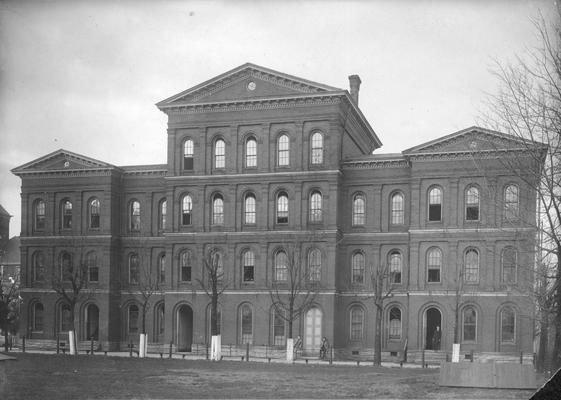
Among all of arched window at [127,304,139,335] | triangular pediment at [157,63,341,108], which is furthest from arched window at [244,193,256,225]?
arched window at [127,304,139,335]

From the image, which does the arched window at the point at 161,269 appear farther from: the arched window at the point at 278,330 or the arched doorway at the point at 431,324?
the arched doorway at the point at 431,324

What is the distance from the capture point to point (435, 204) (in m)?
42.9

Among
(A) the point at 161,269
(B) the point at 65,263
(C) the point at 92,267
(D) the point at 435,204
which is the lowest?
(A) the point at 161,269

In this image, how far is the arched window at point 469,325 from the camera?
4197cm

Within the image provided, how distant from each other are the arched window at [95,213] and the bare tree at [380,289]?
16779 millimetres

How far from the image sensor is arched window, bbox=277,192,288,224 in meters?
45.3

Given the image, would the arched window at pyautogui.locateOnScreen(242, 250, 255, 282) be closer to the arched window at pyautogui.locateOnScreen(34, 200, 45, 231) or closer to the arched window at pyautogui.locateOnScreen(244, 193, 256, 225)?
the arched window at pyautogui.locateOnScreen(244, 193, 256, 225)

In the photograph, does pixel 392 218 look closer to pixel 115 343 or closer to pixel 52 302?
pixel 115 343

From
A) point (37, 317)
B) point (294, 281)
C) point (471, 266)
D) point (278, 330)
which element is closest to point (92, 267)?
point (37, 317)

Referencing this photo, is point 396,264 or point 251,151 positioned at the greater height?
point 251,151

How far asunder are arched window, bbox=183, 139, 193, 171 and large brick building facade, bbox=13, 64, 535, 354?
12cm

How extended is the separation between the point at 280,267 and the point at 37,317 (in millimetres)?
16336

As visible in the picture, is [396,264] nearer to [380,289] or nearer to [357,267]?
[357,267]

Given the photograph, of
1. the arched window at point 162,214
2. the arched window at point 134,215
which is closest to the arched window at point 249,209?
the arched window at point 162,214
